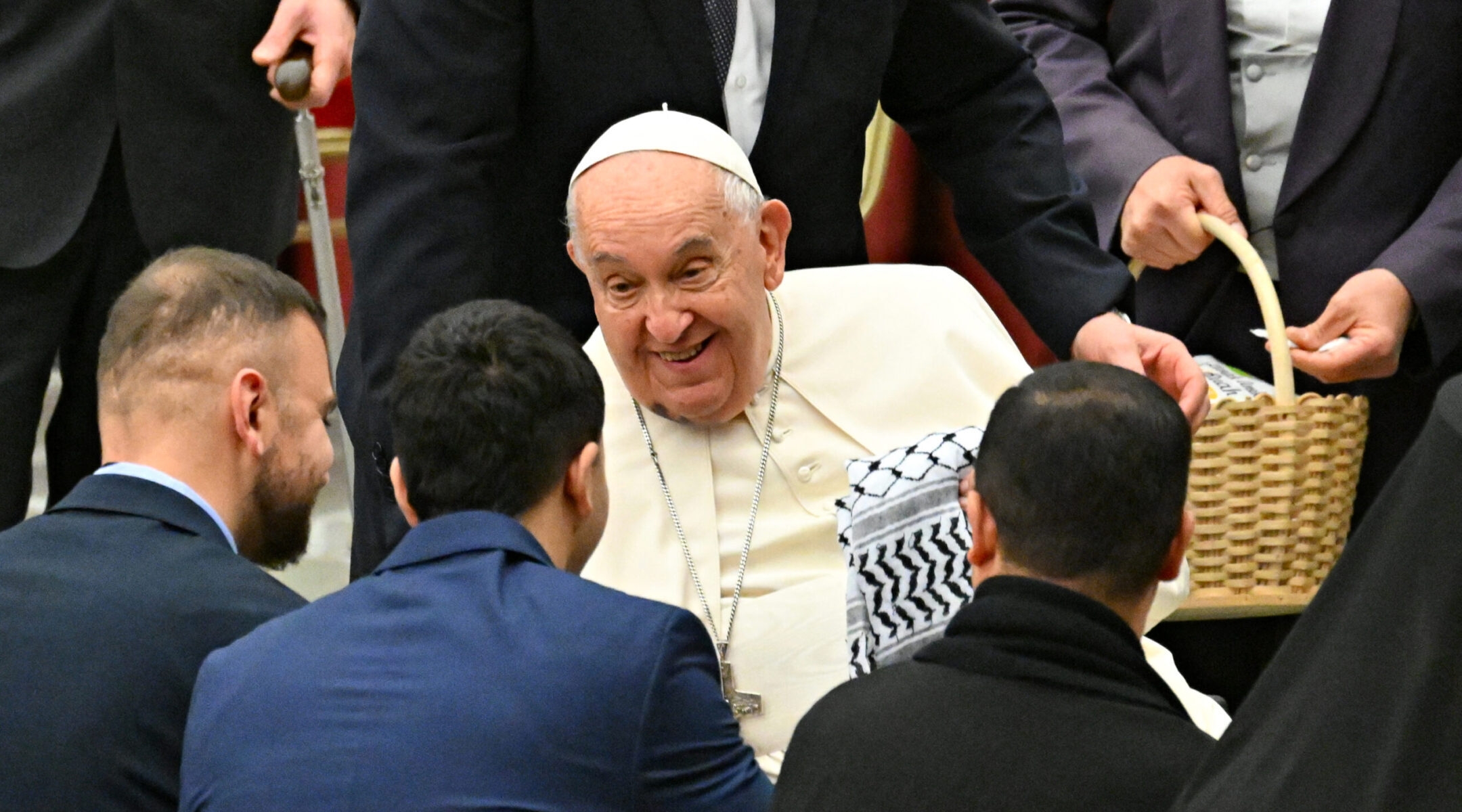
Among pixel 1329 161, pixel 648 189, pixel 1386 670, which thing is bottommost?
pixel 1329 161

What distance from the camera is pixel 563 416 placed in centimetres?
233

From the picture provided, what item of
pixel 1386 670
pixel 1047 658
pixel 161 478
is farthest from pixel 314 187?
pixel 1386 670

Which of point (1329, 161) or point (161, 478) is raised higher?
point (161, 478)

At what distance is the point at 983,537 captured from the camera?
2121mm

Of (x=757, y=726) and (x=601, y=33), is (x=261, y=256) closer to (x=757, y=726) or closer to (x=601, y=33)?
(x=601, y=33)

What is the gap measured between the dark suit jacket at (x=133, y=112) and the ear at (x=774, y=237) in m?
1.26

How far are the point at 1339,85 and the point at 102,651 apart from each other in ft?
8.32

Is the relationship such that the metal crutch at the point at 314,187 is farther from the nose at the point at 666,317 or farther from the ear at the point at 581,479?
the ear at the point at 581,479

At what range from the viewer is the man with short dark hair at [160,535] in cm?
222

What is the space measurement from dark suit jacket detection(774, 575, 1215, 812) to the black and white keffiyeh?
68 cm

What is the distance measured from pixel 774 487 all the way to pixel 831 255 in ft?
1.91

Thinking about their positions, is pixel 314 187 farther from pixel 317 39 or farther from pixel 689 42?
pixel 689 42

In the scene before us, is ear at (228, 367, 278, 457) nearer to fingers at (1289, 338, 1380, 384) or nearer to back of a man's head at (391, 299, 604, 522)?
back of a man's head at (391, 299, 604, 522)

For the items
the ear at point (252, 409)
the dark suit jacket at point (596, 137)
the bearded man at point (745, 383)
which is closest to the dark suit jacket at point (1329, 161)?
the dark suit jacket at point (596, 137)
